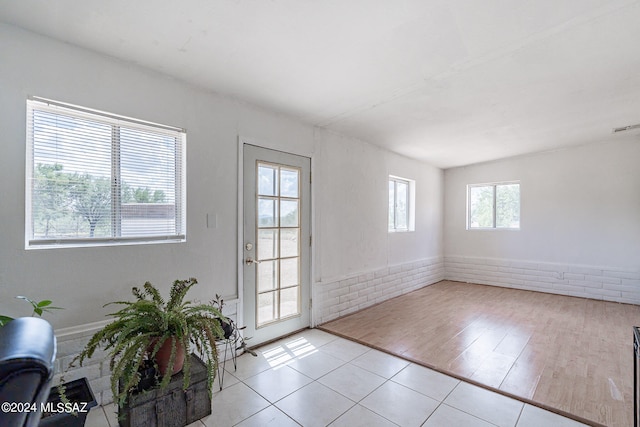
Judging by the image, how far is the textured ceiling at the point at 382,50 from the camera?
1661mm

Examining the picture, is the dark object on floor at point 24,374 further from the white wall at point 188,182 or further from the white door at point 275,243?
the white door at point 275,243

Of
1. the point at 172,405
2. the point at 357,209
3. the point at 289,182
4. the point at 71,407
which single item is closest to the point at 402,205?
the point at 357,209

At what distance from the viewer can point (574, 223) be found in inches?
188

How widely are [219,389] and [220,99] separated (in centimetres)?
246

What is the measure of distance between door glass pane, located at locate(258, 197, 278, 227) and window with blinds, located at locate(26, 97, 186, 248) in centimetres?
77

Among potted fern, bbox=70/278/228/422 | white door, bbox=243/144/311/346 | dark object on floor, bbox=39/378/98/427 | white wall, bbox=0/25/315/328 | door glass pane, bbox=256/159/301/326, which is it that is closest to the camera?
dark object on floor, bbox=39/378/98/427

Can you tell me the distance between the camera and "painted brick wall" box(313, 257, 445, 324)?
3.62m

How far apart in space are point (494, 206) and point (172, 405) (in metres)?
5.97

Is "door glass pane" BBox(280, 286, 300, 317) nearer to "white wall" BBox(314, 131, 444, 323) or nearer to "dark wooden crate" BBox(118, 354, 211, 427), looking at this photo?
"white wall" BBox(314, 131, 444, 323)

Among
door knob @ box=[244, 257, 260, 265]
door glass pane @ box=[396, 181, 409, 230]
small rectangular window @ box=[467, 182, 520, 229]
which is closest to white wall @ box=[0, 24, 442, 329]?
door knob @ box=[244, 257, 260, 265]

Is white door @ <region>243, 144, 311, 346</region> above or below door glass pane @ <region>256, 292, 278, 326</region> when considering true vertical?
above

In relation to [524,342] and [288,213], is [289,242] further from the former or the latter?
[524,342]

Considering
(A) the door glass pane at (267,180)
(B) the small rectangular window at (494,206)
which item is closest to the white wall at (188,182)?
(A) the door glass pane at (267,180)

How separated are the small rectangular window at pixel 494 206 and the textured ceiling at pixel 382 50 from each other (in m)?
2.22
